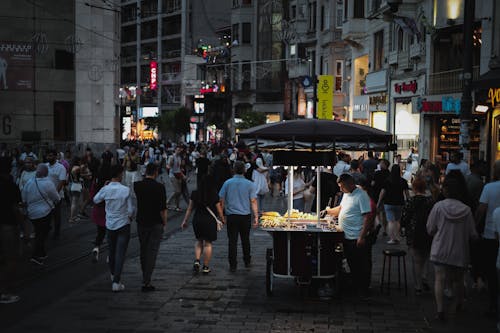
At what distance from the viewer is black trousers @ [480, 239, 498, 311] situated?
10.0 metres

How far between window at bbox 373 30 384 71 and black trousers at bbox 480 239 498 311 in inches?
1088

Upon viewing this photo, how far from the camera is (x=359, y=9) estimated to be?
39969 millimetres

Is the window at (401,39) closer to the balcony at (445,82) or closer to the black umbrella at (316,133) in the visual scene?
the balcony at (445,82)

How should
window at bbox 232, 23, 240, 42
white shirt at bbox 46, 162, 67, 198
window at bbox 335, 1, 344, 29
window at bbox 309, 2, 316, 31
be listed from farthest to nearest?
window at bbox 232, 23, 240, 42 → window at bbox 309, 2, 316, 31 → window at bbox 335, 1, 344, 29 → white shirt at bbox 46, 162, 67, 198

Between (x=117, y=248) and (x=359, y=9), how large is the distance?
3134 cm

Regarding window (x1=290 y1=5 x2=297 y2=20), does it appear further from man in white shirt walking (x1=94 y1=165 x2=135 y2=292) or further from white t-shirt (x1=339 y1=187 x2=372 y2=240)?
white t-shirt (x1=339 y1=187 x2=372 y2=240)

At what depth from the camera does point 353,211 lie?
1072cm

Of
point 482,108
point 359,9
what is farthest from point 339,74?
point 482,108

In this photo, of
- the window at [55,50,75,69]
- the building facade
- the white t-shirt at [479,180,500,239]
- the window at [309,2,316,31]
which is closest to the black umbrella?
the white t-shirt at [479,180,500,239]

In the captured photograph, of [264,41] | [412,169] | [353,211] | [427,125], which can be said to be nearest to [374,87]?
[427,125]

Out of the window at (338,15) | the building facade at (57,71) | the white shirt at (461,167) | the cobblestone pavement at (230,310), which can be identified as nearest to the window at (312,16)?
the window at (338,15)

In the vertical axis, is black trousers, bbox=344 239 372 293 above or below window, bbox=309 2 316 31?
below

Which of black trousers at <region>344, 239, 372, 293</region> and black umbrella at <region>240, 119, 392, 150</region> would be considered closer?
black trousers at <region>344, 239, 372, 293</region>

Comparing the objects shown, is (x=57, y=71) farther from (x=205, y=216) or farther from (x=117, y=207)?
(x=117, y=207)
